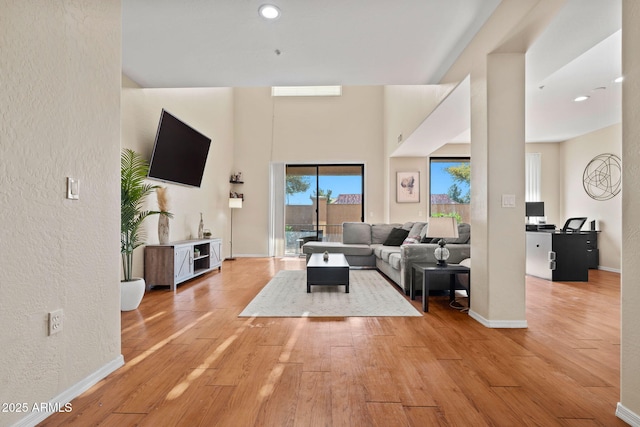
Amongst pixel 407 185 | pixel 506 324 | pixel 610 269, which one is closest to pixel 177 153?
pixel 506 324

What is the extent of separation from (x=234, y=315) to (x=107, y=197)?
1.64 m

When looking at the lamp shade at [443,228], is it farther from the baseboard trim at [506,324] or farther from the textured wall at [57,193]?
the textured wall at [57,193]

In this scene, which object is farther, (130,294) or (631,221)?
(130,294)

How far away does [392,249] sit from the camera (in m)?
5.36

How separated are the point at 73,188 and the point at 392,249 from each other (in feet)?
14.5

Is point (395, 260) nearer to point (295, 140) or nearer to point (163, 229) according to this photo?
point (163, 229)

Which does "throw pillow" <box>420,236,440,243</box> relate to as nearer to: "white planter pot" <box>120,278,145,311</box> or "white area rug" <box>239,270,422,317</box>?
"white area rug" <box>239,270,422,317</box>

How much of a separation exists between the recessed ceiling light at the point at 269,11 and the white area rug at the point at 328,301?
2576 mm

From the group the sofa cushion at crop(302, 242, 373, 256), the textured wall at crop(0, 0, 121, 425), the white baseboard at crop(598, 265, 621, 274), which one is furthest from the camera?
the sofa cushion at crop(302, 242, 373, 256)

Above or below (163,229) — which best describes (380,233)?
below

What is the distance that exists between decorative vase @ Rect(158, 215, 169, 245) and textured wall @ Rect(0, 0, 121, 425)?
2.58 meters

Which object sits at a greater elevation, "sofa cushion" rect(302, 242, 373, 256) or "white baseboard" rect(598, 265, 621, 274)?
"sofa cushion" rect(302, 242, 373, 256)

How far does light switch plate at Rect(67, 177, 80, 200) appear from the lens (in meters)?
1.69

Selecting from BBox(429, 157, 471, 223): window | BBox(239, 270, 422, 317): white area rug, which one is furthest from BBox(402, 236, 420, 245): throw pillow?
BBox(429, 157, 471, 223): window
